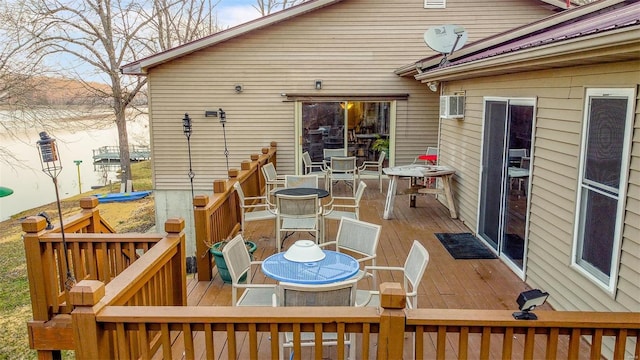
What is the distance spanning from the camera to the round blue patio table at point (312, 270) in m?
3.21

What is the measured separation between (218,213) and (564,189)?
3.44 meters

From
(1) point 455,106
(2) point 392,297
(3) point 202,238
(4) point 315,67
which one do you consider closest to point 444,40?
(1) point 455,106

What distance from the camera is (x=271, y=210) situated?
19.6ft

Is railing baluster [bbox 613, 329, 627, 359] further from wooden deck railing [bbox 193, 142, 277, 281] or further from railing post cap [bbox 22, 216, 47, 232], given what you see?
railing post cap [bbox 22, 216, 47, 232]

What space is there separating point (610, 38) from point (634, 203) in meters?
1.08

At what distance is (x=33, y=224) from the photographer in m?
3.75

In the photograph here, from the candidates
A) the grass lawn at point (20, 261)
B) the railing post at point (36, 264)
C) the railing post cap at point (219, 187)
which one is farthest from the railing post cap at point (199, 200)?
the grass lawn at point (20, 261)

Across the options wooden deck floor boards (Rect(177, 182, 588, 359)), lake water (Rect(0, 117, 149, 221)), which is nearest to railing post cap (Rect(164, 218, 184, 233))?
wooden deck floor boards (Rect(177, 182, 588, 359))

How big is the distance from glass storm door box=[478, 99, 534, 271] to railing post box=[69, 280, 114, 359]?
4.00 meters

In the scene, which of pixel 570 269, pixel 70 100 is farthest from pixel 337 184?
pixel 70 100

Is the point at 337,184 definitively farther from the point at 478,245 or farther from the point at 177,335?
the point at 177,335

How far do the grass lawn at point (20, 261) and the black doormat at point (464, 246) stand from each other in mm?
4901

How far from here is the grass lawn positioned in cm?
853

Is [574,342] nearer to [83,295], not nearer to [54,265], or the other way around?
[83,295]
